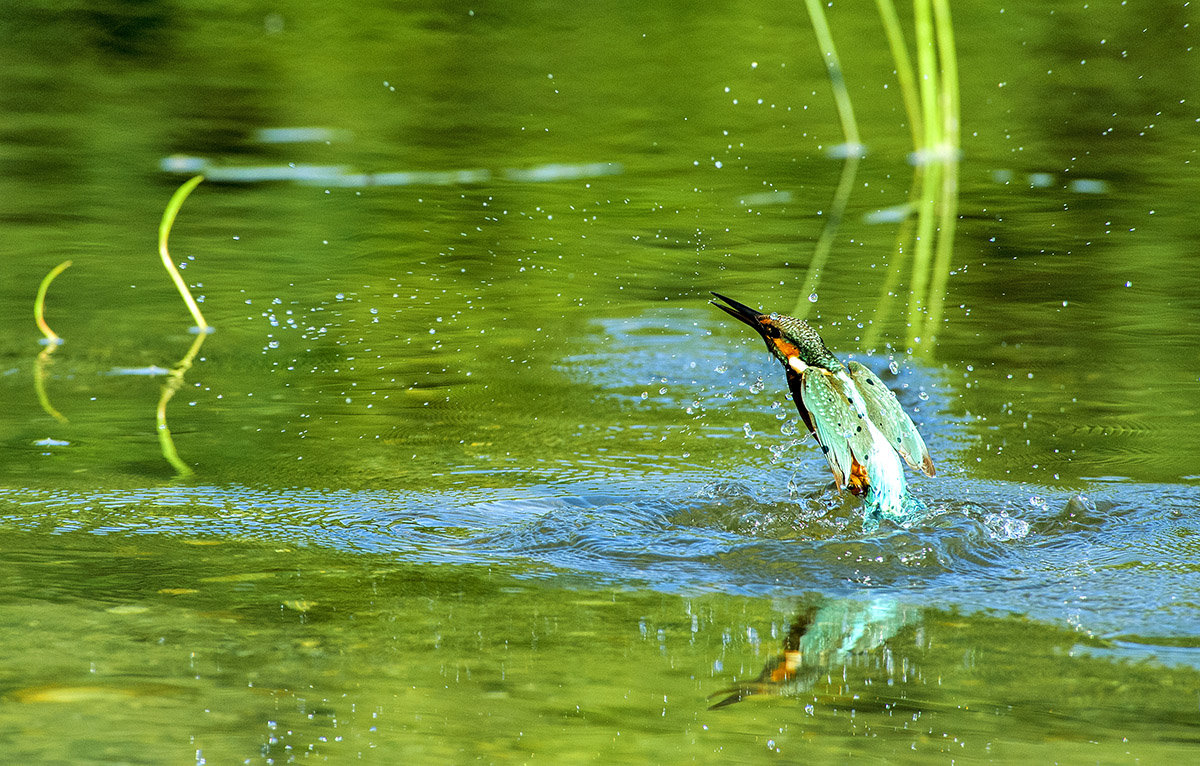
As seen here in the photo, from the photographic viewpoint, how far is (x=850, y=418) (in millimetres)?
3576

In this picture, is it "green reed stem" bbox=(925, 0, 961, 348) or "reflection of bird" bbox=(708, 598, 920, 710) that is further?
"green reed stem" bbox=(925, 0, 961, 348)

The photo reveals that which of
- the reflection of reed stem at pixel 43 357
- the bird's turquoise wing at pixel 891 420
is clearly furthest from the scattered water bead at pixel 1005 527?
the reflection of reed stem at pixel 43 357

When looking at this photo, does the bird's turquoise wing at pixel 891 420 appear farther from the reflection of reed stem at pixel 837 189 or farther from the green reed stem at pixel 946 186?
the reflection of reed stem at pixel 837 189

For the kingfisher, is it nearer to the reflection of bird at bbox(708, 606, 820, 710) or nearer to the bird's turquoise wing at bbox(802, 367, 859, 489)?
the bird's turquoise wing at bbox(802, 367, 859, 489)

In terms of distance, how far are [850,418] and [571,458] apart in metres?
1.00

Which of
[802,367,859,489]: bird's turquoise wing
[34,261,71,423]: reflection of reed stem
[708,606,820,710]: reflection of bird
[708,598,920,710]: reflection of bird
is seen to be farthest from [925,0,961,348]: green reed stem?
[34,261,71,423]: reflection of reed stem

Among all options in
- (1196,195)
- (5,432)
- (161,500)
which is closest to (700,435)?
(161,500)

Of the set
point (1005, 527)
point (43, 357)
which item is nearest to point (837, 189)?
point (43, 357)

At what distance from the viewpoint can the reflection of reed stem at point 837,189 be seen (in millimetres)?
6354

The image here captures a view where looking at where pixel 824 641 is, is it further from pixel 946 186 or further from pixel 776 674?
pixel 946 186

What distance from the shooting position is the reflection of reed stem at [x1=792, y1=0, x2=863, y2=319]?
6354 millimetres

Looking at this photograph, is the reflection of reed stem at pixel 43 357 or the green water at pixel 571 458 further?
the reflection of reed stem at pixel 43 357

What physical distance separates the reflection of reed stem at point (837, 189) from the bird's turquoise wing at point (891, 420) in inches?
83.3

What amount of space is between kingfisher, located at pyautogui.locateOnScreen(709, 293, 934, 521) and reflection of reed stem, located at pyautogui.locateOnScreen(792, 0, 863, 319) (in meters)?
2.13
